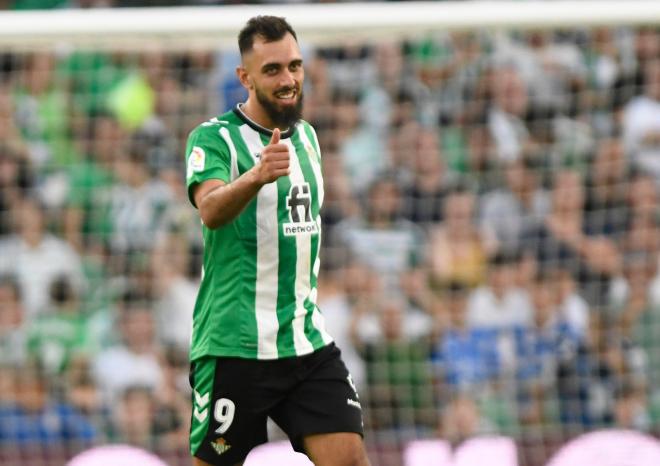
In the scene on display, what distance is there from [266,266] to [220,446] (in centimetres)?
64

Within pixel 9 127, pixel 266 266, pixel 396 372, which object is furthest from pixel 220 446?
pixel 9 127

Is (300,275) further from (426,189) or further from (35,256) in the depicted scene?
(35,256)

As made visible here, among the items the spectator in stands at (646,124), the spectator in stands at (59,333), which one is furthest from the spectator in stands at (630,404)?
the spectator in stands at (59,333)

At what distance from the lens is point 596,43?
8367mm

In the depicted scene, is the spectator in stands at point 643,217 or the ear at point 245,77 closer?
the ear at point 245,77

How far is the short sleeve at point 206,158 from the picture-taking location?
465 centimetres

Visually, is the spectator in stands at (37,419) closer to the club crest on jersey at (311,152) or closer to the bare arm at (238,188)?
the club crest on jersey at (311,152)

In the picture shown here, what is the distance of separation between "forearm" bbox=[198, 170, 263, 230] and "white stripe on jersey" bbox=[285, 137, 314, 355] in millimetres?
370

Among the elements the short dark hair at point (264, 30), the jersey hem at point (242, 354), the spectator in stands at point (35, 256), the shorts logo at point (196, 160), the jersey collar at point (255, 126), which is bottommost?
the jersey hem at point (242, 354)

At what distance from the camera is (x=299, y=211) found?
485 centimetres

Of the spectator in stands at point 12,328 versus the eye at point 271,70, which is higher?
the eye at point 271,70

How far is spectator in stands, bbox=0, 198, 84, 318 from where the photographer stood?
803cm

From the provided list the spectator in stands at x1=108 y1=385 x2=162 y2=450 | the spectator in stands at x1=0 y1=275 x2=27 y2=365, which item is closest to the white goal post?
the spectator in stands at x1=0 y1=275 x2=27 y2=365

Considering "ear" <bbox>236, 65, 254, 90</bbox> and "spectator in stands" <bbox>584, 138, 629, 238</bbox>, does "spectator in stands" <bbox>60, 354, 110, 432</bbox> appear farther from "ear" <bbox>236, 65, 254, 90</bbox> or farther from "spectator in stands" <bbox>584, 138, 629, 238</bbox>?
"ear" <bbox>236, 65, 254, 90</bbox>
